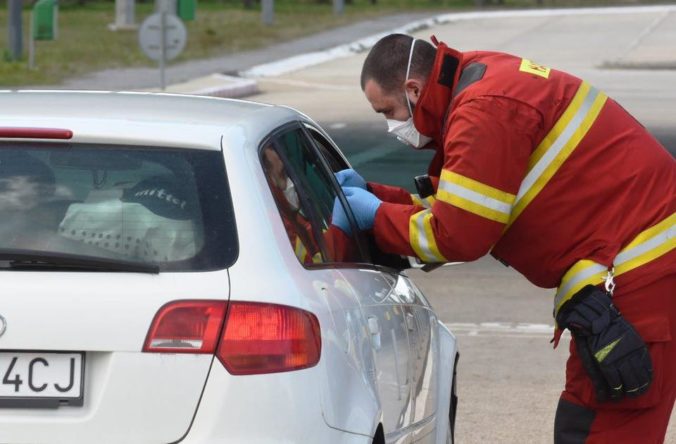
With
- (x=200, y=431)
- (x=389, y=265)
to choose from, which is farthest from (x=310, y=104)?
(x=200, y=431)

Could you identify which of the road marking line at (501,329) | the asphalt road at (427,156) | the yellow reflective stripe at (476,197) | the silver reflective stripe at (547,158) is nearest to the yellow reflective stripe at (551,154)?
the silver reflective stripe at (547,158)

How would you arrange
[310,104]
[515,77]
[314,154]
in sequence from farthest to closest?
[310,104] < [314,154] < [515,77]

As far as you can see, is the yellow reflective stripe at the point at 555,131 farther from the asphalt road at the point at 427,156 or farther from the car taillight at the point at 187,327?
the asphalt road at the point at 427,156

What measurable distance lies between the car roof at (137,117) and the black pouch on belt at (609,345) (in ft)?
3.29

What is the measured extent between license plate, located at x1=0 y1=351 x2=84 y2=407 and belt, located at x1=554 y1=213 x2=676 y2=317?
156cm

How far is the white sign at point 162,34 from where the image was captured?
23375 mm

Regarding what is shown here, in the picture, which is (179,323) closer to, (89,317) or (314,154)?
(89,317)

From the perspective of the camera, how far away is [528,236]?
14.5 feet

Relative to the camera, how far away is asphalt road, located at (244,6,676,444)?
24.0 ft

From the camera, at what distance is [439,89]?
175 inches

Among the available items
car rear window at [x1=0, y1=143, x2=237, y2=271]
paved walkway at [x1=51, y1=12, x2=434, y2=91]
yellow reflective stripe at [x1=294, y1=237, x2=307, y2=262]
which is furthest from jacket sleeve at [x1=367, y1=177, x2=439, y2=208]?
paved walkway at [x1=51, y1=12, x2=434, y2=91]

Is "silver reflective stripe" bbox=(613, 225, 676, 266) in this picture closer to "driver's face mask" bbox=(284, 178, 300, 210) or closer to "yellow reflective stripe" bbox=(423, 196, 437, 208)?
"yellow reflective stripe" bbox=(423, 196, 437, 208)

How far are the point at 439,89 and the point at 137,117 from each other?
98 cm

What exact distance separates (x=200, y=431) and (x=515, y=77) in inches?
58.5
